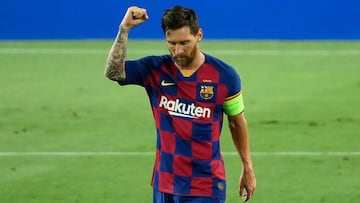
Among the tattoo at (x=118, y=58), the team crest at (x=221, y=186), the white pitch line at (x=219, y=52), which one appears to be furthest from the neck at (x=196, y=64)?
the white pitch line at (x=219, y=52)

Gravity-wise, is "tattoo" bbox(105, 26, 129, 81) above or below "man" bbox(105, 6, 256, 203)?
above

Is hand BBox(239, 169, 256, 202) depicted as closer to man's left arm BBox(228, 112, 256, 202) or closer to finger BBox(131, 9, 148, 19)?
man's left arm BBox(228, 112, 256, 202)

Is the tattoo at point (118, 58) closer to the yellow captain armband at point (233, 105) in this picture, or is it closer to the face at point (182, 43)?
the face at point (182, 43)

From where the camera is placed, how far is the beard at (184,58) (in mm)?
6434

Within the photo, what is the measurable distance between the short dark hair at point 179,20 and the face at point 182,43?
2 cm

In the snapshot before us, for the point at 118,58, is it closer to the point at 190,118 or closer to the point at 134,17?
the point at 134,17

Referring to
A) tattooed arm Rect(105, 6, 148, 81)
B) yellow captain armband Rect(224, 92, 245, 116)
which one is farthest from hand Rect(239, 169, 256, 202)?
tattooed arm Rect(105, 6, 148, 81)

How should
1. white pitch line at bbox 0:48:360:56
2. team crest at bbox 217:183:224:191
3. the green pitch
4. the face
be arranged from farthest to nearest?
white pitch line at bbox 0:48:360:56 → the green pitch → team crest at bbox 217:183:224:191 → the face

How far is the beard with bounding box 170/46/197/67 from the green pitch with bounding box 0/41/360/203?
3617 millimetres

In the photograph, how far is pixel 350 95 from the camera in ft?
50.8

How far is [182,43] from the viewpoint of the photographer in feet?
20.9

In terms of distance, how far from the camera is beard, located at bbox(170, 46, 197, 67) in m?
6.43

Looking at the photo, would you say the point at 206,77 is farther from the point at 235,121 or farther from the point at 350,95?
the point at 350,95

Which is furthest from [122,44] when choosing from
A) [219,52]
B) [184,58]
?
[219,52]
